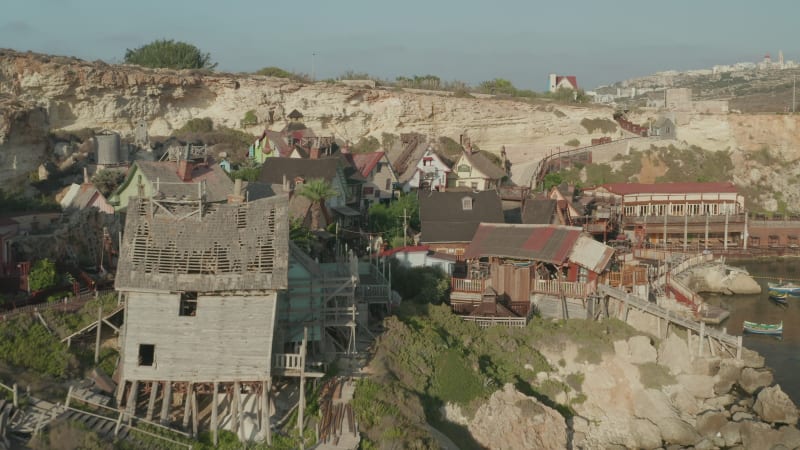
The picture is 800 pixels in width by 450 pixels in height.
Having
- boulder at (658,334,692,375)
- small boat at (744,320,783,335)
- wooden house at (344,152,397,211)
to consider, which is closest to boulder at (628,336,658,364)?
boulder at (658,334,692,375)

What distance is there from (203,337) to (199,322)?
394 millimetres

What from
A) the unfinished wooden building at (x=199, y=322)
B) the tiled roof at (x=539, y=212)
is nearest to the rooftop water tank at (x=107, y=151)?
the tiled roof at (x=539, y=212)

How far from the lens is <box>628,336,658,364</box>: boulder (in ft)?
103

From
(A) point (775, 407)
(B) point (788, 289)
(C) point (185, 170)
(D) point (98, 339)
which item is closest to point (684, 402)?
(A) point (775, 407)

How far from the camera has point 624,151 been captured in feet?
227

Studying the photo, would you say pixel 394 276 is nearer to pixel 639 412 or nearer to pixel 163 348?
pixel 639 412

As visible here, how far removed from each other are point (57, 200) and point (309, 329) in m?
19.7

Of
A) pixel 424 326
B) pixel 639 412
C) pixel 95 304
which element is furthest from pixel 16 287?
pixel 639 412

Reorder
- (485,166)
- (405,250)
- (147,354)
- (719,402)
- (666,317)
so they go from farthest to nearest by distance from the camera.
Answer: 1. (485,166)
2. (405,250)
3. (666,317)
4. (719,402)
5. (147,354)

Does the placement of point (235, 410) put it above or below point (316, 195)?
below

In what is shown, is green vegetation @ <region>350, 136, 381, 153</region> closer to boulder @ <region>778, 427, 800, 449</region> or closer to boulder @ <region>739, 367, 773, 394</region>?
boulder @ <region>739, 367, 773, 394</region>

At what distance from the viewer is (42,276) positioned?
2709cm

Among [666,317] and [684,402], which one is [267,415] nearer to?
[684,402]

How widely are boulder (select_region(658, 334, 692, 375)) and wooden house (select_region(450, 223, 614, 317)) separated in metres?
3.65
